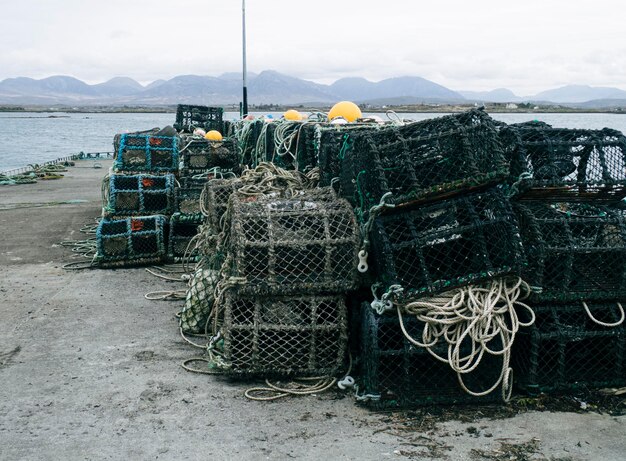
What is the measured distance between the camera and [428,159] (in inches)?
168

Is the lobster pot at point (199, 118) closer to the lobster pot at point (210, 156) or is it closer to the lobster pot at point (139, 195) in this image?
the lobster pot at point (210, 156)

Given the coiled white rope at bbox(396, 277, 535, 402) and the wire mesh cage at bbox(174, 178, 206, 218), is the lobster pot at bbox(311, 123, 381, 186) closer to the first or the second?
the coiled white rope at bbox(396, 277, 535, 402)

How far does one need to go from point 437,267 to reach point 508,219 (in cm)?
63

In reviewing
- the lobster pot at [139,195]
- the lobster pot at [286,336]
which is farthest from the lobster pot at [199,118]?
the lobster pot at [286,336]

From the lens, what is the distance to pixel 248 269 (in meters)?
4.20

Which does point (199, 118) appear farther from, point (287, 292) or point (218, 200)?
point (287, 292)

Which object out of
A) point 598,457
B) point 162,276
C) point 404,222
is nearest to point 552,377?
point 598,457

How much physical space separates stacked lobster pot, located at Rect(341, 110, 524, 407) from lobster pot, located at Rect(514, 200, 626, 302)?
0.12 m

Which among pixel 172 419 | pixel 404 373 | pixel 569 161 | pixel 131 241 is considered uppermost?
pixel 569 161

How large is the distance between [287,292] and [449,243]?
1182 millimetres

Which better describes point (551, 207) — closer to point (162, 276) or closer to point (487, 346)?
point (487, 346)

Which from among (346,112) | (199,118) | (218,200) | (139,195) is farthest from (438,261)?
(199,118)

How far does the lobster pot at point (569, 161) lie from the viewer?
4.26m

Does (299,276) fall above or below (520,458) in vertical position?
above
